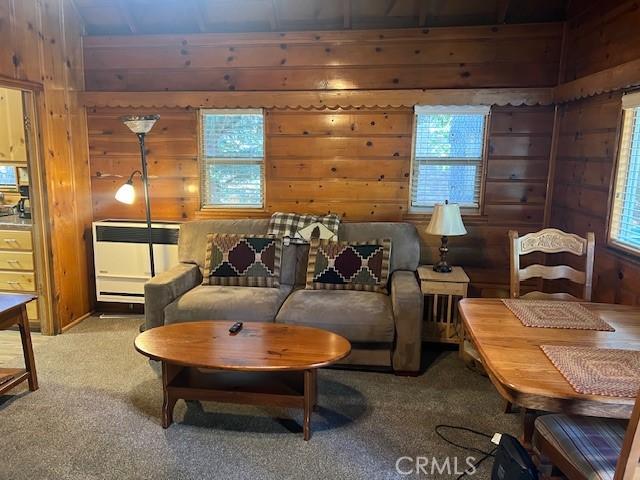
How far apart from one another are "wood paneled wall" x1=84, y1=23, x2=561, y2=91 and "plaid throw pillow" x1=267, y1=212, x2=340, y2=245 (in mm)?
1071

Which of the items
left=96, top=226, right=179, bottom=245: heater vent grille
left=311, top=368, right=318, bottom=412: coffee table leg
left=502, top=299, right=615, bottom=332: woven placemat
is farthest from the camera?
left=96, top=226, right=179, bottom=245: heater vent grille

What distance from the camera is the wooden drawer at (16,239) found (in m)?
3.79

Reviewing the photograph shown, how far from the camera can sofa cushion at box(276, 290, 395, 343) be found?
301 cm

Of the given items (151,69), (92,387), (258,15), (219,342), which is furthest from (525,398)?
(151,69)

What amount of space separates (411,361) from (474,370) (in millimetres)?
480

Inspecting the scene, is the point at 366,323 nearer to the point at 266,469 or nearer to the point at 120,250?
the point at 266,469

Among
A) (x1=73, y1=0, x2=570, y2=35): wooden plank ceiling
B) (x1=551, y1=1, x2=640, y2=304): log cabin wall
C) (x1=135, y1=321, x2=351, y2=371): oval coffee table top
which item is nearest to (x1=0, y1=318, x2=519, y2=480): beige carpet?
(x1=135, y1=321, x2=351, y2=371): oval coffee table top

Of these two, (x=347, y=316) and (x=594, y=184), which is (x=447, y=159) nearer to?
(x=594, y=184)

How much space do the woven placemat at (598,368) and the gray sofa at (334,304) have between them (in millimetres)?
1399

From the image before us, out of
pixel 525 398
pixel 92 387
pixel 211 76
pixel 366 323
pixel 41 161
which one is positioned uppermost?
pixel 211 76

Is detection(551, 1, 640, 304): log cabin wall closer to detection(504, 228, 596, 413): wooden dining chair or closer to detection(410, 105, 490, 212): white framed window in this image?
detection(504, 228, 596, 413): wooden dining chair

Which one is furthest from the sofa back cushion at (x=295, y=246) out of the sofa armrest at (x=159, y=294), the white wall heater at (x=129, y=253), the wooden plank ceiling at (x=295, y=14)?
the wooden plank ceiling at (x=295, y=14)

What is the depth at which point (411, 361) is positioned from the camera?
120 inches

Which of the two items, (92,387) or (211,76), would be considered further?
(211,76)
